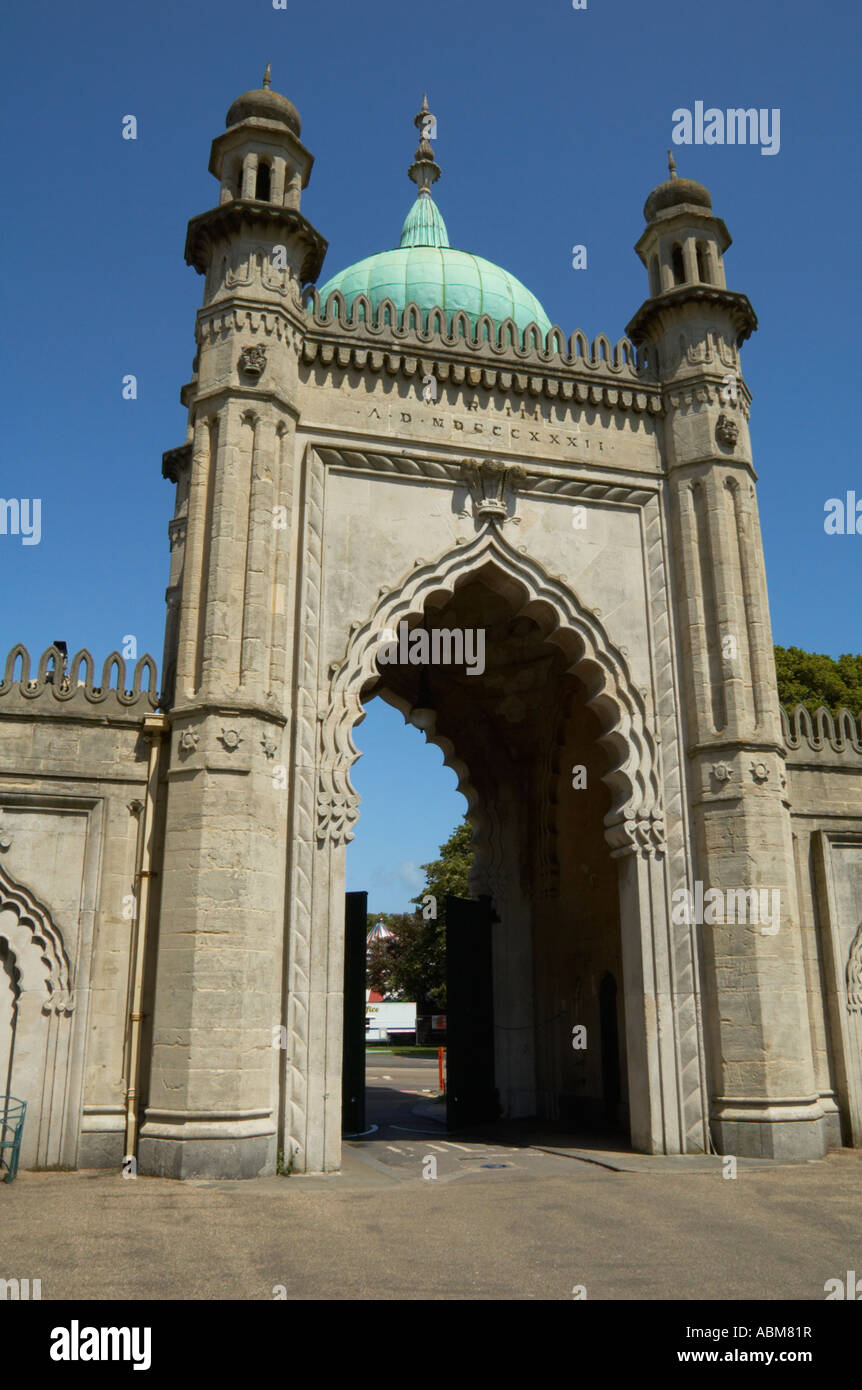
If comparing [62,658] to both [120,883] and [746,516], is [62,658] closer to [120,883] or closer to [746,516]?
[120,883]

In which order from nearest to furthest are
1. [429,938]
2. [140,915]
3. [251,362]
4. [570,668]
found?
[140,915], [251,362], [570,668], [429,938]

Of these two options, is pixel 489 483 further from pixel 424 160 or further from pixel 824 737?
pixel 424 160

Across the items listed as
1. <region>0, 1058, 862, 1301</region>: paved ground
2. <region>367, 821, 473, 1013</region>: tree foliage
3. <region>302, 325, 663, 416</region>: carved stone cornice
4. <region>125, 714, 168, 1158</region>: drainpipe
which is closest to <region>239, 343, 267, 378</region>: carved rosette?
<region>302, 325, 663, 416</region>: carved stone cornice

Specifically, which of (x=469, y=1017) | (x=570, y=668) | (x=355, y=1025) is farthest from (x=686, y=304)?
(x=355, y=1025)

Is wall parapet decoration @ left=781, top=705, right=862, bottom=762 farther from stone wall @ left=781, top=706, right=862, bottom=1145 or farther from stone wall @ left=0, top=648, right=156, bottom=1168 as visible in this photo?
stone wall @ left=0, top=648, right=156, bottom=1168

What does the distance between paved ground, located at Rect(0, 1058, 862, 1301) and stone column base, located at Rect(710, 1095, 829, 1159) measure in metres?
0.37

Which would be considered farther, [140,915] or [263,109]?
[263,109]

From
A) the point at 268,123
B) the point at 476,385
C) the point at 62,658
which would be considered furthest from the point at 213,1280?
the point at 268,123

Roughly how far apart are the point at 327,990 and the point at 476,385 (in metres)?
8.22

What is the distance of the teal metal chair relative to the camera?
10.8 m

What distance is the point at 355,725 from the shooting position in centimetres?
1275

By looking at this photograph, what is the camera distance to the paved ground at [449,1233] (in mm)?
6484

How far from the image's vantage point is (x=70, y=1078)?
11469 mm

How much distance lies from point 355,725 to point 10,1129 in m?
5.78
